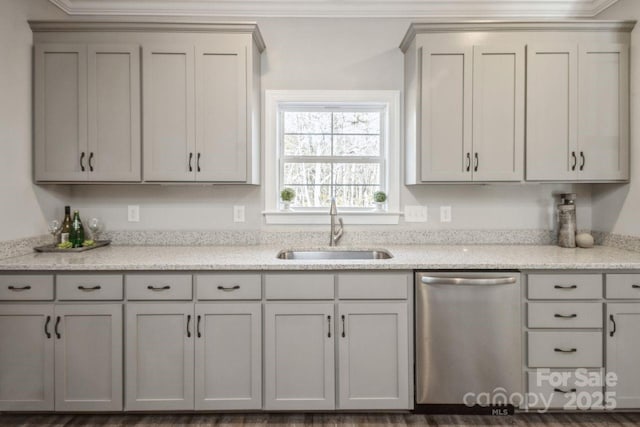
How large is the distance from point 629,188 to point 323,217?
81.7 inches

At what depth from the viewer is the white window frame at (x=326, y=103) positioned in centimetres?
296

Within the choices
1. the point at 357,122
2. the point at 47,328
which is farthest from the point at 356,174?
the point at 47,328

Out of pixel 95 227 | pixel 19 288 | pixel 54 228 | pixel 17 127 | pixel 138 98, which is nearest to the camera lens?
pixel 19 288

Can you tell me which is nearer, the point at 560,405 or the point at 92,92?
the point at 560,405

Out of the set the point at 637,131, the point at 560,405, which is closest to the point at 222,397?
the point at 560,405

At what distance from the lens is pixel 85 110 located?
2.59 metres

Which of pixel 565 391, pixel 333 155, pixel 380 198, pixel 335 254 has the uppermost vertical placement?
pixel 333 155

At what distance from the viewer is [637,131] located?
259 cm

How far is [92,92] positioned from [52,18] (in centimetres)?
72

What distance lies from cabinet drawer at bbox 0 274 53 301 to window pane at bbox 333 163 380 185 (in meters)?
1.97

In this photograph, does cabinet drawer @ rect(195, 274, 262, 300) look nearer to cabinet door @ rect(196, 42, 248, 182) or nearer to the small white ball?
cabinet door @ rect(196, 42, 248, 182)

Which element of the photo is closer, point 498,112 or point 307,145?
point 498,112

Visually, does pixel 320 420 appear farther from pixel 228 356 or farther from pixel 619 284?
pixel 619 284

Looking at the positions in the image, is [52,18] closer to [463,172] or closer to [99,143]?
[99,143]
